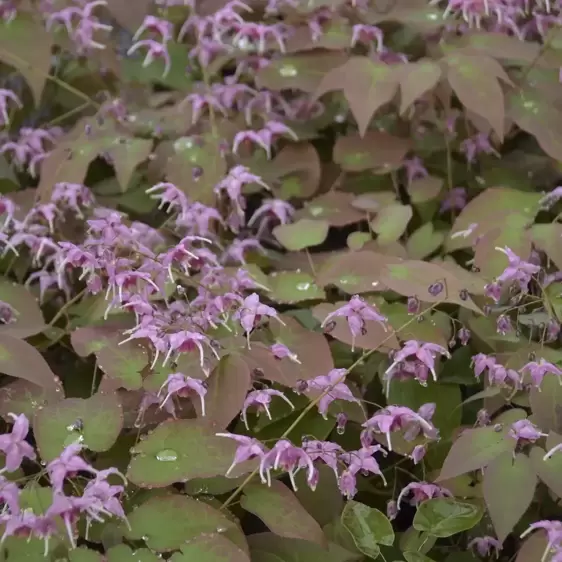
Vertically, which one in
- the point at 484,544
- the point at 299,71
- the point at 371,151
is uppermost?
the point at 299,71

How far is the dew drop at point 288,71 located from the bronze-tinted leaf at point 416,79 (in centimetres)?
21

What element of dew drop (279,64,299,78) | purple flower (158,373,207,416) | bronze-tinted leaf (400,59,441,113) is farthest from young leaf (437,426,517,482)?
dew drop (279,64,299,78)

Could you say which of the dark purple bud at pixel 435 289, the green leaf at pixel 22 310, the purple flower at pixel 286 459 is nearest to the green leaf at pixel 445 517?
the purple flower at pixel 286 459

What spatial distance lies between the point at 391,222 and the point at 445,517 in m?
0.44

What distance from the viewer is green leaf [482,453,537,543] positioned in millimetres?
604

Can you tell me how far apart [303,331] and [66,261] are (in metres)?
0.27

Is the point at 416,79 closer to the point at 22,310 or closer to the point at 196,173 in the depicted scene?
the point at 196,173

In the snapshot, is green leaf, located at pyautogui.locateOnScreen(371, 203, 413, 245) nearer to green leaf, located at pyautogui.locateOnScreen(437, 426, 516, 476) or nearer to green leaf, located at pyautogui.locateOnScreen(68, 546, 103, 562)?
green leaf, located at pyautogui.locateOnScreen(437, 426, 516, 476)

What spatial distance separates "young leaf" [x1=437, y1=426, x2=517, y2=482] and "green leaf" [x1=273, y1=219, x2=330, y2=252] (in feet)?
1.21

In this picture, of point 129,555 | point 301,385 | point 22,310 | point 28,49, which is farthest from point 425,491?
point 28,49

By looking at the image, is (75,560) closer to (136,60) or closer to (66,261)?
(66,261)

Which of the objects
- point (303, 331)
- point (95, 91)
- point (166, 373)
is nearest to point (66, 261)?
point (166, 373)

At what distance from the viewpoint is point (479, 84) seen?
95cm

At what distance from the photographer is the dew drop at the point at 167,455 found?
0.65 meters
